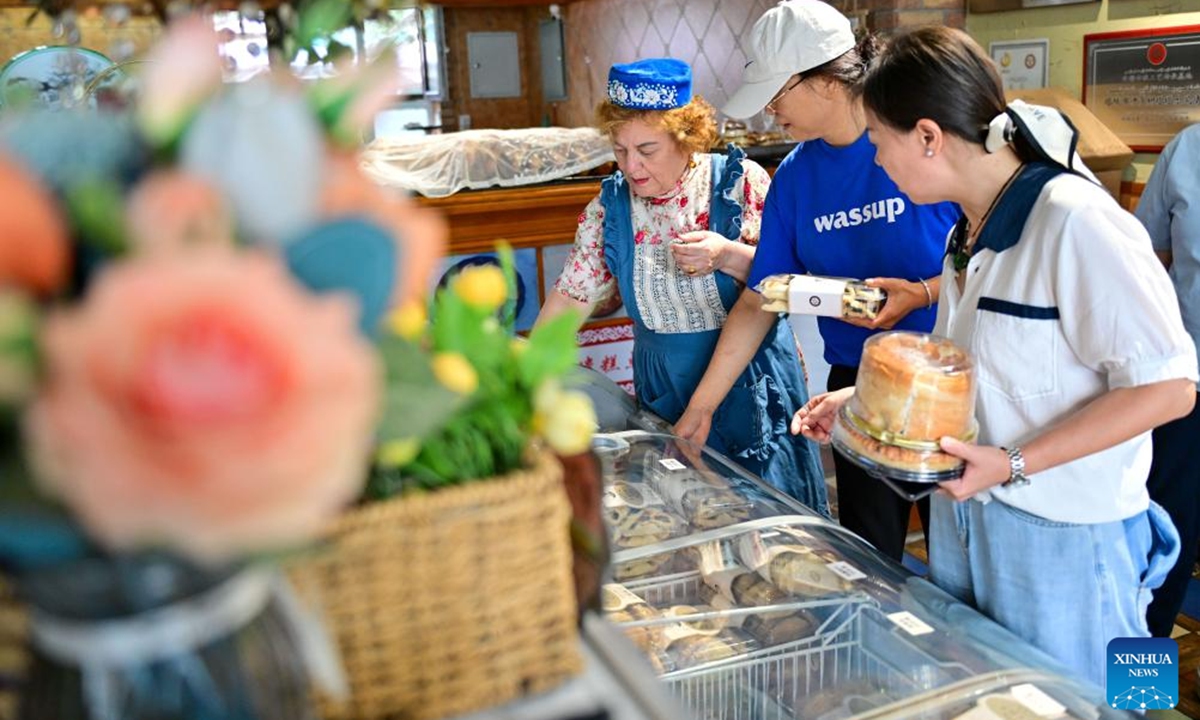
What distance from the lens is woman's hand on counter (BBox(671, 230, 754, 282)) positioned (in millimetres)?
2465

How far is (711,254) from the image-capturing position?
2.48 metres

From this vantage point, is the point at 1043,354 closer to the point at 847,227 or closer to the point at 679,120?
the point at 847,227

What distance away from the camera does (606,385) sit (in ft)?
9.32

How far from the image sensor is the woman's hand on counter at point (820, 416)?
2.12 meters

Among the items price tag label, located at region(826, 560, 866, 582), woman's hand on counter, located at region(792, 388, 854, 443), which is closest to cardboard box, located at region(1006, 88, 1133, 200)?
woman's hand on counter, located at region(792, 388, 854, 443)

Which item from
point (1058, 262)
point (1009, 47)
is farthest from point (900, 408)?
point (1009, 47)

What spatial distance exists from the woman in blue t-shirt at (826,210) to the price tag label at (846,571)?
23.3 inches

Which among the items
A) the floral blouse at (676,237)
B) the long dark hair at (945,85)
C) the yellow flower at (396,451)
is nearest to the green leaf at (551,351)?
the yellow flower at (396,451)

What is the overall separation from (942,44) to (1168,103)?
105 inches

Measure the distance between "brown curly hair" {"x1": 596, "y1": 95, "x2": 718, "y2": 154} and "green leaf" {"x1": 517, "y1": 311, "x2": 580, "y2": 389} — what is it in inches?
75.2

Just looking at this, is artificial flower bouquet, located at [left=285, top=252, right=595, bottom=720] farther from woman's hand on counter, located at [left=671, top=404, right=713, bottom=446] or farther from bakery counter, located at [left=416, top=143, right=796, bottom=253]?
bakery counter, located at [left=416, top=143, right=796, bottom=253]

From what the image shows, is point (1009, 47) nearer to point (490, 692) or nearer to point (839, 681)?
point (839, 681)

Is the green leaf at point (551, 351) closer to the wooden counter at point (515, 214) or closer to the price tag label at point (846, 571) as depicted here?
the price tag label at point (846, 571)

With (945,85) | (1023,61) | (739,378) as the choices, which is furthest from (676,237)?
(1023,61)
